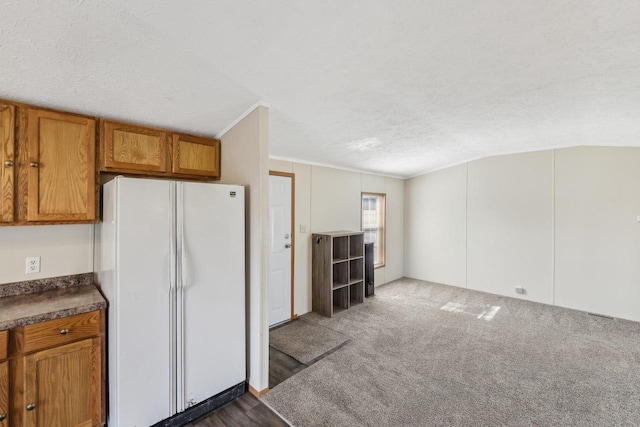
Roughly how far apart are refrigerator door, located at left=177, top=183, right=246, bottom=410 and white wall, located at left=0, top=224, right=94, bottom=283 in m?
1.02

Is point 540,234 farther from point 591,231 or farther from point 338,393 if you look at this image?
point 338,393

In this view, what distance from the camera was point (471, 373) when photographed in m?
2.57

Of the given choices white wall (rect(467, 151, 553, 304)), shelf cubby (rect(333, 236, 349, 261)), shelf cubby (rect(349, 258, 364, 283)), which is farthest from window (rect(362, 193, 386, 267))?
white wall (rect(467, 151, 553, 304))

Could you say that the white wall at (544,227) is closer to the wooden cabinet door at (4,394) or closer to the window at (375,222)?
the window at (375,222)

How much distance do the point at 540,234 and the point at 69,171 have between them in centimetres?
585

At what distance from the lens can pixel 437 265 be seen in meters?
5.60

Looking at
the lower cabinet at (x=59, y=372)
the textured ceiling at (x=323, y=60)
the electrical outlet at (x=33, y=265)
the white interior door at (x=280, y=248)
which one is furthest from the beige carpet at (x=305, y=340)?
the textured ceiling at (x=323, y=60)

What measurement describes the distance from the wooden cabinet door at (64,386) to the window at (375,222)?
4.21 metres

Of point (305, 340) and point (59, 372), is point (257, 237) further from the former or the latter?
point (305, 340)

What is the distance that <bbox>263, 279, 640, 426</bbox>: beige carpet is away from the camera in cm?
205

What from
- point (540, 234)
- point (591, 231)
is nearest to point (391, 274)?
point (540, 234)

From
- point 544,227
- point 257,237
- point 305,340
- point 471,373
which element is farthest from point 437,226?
point 257,237

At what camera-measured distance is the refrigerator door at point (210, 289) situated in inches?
77.7

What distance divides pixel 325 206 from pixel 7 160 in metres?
3.30
